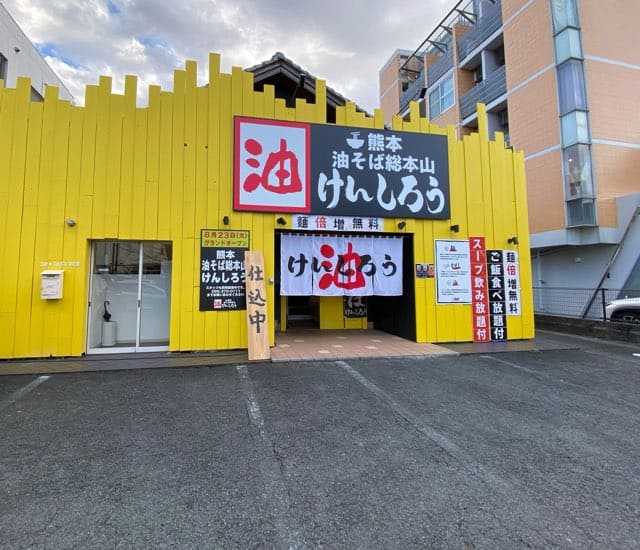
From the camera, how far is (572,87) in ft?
39.7

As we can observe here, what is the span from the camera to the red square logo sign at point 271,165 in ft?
22.4

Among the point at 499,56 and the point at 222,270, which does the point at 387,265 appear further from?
the point at 499,56

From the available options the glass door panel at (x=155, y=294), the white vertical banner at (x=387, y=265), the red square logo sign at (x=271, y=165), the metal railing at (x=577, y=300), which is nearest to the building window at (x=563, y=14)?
the metal railing at (x=577, y=300)

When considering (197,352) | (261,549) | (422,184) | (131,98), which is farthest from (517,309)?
(131,98)

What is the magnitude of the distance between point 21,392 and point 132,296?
2.60 meters

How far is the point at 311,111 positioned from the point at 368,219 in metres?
2.54

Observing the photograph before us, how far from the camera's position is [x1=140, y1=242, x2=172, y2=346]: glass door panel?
6.75 metres

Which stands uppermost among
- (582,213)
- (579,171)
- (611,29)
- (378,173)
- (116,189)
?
(611,29)

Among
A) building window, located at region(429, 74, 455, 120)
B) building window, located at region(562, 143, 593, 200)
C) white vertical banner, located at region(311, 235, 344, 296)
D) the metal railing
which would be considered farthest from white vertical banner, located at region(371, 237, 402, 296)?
building window, located at region(429, 74, 455, 120)

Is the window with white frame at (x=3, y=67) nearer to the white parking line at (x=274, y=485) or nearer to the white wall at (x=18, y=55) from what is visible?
the white wall at (x=18, y=55)

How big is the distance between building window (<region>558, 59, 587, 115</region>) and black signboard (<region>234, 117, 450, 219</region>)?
7.87 meters

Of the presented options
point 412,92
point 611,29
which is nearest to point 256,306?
point 611,29

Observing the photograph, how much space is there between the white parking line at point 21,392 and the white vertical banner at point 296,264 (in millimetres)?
4115

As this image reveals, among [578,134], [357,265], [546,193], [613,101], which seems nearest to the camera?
[357,265]
